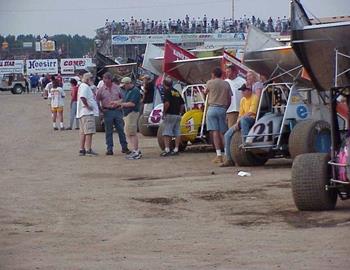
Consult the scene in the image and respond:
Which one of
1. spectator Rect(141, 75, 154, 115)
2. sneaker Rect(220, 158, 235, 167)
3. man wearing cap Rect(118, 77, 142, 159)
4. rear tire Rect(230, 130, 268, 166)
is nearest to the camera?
rear tire Rect(230, 130, 268, 166)

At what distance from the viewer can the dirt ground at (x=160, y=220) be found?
7.37 metres

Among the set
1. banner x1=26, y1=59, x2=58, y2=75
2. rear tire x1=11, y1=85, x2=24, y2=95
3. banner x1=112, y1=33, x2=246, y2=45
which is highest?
banner x1=112, y1=33, x2=246, y2=45

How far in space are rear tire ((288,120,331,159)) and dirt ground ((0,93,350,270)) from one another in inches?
19.8

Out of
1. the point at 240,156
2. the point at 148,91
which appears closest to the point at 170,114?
the point at 240,156

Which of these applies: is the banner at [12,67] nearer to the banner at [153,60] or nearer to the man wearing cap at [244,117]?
the banner at [153,60]

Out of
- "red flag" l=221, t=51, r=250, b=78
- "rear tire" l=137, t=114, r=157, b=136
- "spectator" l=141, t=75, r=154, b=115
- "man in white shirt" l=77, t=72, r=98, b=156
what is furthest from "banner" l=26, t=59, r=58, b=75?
"red flag" l=221, t=51, r=250, b=78

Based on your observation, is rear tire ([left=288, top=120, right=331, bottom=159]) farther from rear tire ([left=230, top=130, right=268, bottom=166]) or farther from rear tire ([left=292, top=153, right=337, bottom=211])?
rear tire ([left=292, top=153, right=337, bottom=211])

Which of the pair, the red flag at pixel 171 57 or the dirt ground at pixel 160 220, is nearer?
the dirt ground at pixel 160 220

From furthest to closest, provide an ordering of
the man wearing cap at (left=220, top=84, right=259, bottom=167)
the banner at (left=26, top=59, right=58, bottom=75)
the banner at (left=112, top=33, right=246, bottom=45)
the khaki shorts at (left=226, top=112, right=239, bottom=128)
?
the banner at (left=26, top=59, right=58, bottom=75)
the banner at (left=112, top=33, right=246, bottom=45)
the khaki shorts at (left=226, top=112, right=239, bottom=128)
the man wearing cap at (left=220, top=84, right=259, bottom=167)

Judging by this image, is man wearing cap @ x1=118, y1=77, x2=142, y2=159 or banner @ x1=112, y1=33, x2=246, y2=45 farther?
banner @ x1=112, y1=33, x2=246, y2=45

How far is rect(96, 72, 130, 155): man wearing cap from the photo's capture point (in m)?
17.2

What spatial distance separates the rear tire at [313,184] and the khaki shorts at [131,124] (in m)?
7.32

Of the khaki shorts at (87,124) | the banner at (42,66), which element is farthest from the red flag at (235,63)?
the banner at (42,66)

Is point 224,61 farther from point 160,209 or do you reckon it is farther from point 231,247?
point 231,247
